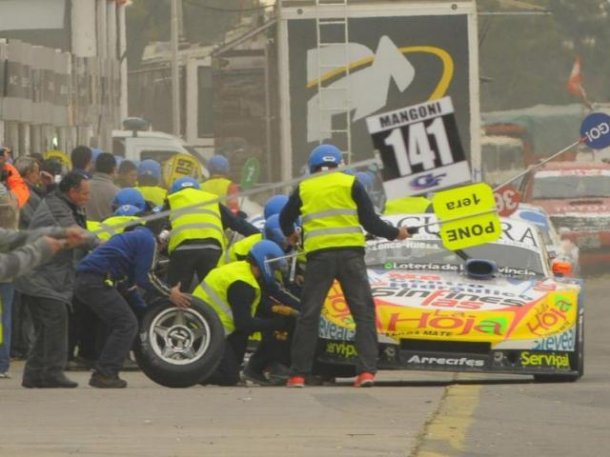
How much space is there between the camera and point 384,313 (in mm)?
15102

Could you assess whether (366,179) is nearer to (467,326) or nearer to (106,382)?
(467,326)

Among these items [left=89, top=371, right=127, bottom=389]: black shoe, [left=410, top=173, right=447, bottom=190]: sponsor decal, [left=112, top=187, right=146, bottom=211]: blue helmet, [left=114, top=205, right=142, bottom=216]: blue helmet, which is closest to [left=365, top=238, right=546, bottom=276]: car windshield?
[left=410, top=173, right=447, bottom=190]: sponsor decal

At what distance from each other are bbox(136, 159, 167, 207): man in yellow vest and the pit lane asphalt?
520 cm

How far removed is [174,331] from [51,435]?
3.40 m

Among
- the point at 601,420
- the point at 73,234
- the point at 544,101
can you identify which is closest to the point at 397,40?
the point at 601,420

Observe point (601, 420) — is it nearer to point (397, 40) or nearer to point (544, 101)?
point (397, 40)

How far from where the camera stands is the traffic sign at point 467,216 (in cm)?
1566

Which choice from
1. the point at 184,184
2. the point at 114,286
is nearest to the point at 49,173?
the point at 184,184

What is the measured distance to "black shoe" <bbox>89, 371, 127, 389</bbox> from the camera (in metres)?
14.9

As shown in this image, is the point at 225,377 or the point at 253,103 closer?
the point at 225,377

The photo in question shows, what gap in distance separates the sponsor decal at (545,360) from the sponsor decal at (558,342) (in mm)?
42

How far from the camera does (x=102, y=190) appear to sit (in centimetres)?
1933

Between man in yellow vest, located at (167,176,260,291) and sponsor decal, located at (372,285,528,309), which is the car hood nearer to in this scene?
sponsor decal, located at (372,285,528,309)

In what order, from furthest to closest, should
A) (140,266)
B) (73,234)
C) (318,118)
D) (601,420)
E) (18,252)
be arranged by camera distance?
(318,118) → (140,266) → (601,420) → (73,234) → (18,252)
